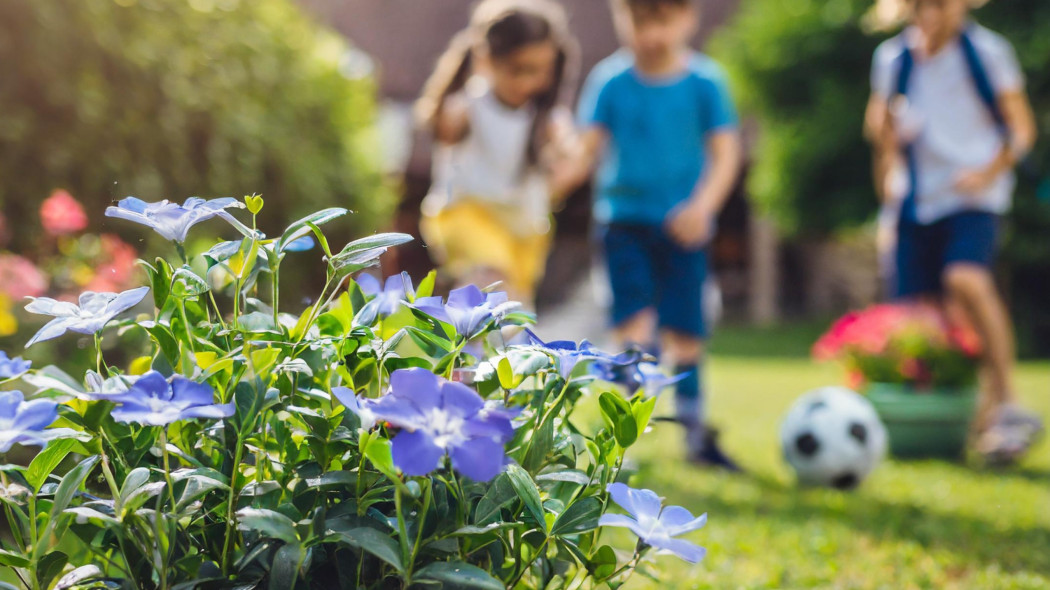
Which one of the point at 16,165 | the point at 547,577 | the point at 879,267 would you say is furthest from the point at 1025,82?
the point at 547,577

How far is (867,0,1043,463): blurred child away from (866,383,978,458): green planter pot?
0.31ft

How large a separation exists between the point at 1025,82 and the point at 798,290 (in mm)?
5016

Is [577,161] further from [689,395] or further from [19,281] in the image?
[19,281]

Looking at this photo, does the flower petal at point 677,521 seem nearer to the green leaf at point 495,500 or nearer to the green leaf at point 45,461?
the green leaf at point 495,500

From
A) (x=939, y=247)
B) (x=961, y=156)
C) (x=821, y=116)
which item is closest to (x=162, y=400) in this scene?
(x=961, y=156)

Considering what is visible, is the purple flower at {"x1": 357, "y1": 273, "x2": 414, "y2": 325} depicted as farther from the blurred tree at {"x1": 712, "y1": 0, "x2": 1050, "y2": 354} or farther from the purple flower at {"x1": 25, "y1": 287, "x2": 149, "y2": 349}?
the blurred tree at {"x1": 712, "y1": 0, "x2": 1050, "y2": 354}

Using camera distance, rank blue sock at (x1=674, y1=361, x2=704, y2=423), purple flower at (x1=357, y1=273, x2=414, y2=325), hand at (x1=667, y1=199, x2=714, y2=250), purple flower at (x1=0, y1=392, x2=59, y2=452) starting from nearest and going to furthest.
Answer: purple flower at (x1=0, y1=392, x2=59, y2=452), purple flower at (x1=357, y1=273, x2=414, y2=325), hand at (x1=667, y1=199, x2=714, y2=250), blue sock at (x1=674, y1=361, x2=704, y2=423)

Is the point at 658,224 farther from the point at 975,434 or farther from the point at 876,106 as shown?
the point at 975,434

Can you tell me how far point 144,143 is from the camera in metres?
4.08

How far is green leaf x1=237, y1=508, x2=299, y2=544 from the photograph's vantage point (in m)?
0.67

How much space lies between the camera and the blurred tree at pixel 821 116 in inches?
Result: 348

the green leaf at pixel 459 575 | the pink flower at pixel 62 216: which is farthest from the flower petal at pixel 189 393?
the pink flower at pixel 62 216

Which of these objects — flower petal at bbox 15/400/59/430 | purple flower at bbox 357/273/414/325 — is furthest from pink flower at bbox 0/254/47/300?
flower petal at bbox 15/400/59/430

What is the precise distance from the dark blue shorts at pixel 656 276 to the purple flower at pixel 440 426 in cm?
281
